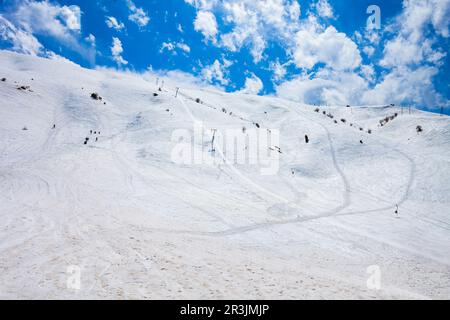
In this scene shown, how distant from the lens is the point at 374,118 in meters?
40.2

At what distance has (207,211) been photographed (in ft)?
40.7

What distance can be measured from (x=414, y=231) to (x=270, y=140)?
14.6 meters

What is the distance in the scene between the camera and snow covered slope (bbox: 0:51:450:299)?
702 centimetres

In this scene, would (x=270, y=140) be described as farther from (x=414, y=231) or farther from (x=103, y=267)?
(x=103, y=267)

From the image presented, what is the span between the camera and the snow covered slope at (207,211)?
7.02 metres

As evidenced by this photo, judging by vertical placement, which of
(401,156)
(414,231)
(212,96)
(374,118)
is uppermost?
(212,96)

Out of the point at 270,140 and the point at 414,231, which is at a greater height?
the point at 270,140

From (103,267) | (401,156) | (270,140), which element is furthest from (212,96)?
(103,267)

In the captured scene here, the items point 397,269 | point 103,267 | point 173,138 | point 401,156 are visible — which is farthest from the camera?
point 173,138

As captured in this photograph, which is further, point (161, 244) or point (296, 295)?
point (161, 244)

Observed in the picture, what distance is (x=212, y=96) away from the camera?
1734 inches
